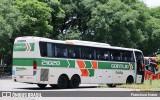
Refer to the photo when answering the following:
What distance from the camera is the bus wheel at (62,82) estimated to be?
75.3ft

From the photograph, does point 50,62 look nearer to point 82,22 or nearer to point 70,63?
point 70,63

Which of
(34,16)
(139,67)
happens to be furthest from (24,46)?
(34,16)

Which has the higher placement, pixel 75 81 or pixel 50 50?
pixel 50 50

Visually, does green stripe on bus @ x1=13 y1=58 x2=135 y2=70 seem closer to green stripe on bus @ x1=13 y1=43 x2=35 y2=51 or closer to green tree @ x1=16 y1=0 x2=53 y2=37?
green stripe on bus @ x1=13 y1=43 x2=35 y2=51

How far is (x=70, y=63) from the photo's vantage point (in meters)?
23.5

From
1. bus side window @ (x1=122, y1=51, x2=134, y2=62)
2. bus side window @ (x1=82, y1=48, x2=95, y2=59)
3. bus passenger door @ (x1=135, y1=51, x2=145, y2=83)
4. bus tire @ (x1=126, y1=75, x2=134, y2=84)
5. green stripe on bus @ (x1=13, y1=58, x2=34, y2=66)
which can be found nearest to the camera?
green stripe on bus @ (x1=13, y1=58, x2=34, y2=66)

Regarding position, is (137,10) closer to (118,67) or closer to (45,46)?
(118,67)

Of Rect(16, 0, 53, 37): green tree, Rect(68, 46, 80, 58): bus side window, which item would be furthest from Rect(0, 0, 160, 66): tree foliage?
Rect(68, 46, 80, 58): bus side window

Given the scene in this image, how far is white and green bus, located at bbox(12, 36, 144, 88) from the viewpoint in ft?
71.1

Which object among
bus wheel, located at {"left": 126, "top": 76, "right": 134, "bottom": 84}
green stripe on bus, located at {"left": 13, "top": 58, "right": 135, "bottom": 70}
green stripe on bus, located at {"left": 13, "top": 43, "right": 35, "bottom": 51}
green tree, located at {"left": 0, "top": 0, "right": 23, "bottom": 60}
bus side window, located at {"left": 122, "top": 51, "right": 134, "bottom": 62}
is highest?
green tree, located at {"left": 0, "top": 0, "right": 23, "bottom": 60}

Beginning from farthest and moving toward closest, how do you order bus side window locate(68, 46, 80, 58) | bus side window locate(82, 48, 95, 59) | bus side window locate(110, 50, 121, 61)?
bus side window locate(110, 50, 121, 61) → bus side window locate(82, 48, 95, 59) → bus side window locate(68, 46, 80, 58)

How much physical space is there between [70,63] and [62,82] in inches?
50.4

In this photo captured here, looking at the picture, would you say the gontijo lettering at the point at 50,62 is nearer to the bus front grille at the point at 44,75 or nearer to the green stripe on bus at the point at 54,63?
the green stripe on bus at the point at 54,63

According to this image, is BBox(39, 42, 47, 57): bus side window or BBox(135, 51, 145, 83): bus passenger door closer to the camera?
BBox(39, 42, 47, 57): bus side window
